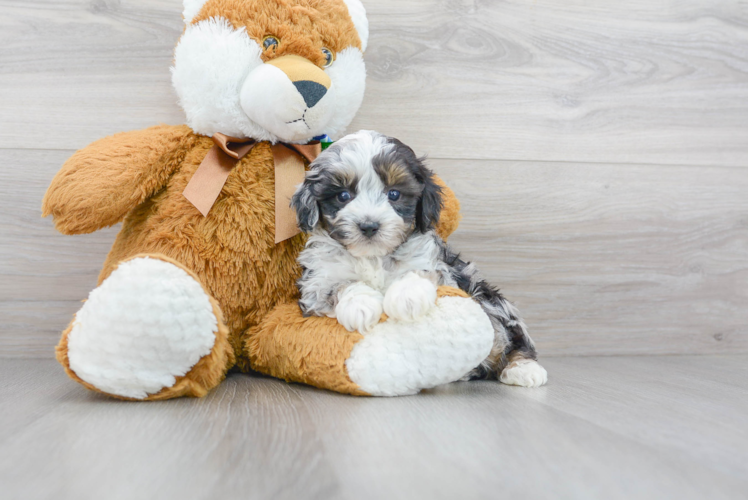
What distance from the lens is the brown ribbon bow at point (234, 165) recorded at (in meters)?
1.24

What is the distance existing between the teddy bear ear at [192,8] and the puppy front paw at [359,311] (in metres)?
0.72

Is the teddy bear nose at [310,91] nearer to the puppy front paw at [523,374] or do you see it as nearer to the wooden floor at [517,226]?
the wooden floor at [517,226]

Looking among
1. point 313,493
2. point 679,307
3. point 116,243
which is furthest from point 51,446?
point 679,307

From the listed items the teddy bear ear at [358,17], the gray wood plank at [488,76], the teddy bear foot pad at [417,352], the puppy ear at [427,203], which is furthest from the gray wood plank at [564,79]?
the teddy bear foot pad at [417,352]

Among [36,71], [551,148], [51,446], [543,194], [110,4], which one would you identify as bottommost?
[51,446]

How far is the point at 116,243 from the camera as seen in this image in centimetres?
135

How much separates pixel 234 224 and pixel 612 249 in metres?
1.20

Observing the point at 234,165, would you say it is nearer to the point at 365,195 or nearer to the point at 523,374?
the point at 365,195

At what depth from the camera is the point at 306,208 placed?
3.83 ft

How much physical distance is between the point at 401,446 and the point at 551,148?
3.98 ft

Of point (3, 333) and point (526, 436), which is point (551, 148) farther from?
point (3, 333)

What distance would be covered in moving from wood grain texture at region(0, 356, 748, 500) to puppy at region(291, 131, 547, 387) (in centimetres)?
18

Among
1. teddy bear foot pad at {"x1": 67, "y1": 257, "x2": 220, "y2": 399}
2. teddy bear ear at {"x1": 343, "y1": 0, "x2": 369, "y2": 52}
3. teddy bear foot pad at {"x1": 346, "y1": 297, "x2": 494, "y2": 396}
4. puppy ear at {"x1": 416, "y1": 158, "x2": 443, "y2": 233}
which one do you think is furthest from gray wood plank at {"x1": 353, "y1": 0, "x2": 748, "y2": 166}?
teddy bear foot pad at {"x1": 67, "y1": 257, "x2": 220, "y2": 399}

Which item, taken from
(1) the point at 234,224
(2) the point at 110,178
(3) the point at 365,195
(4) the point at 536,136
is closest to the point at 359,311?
(3) the point at 365,195
